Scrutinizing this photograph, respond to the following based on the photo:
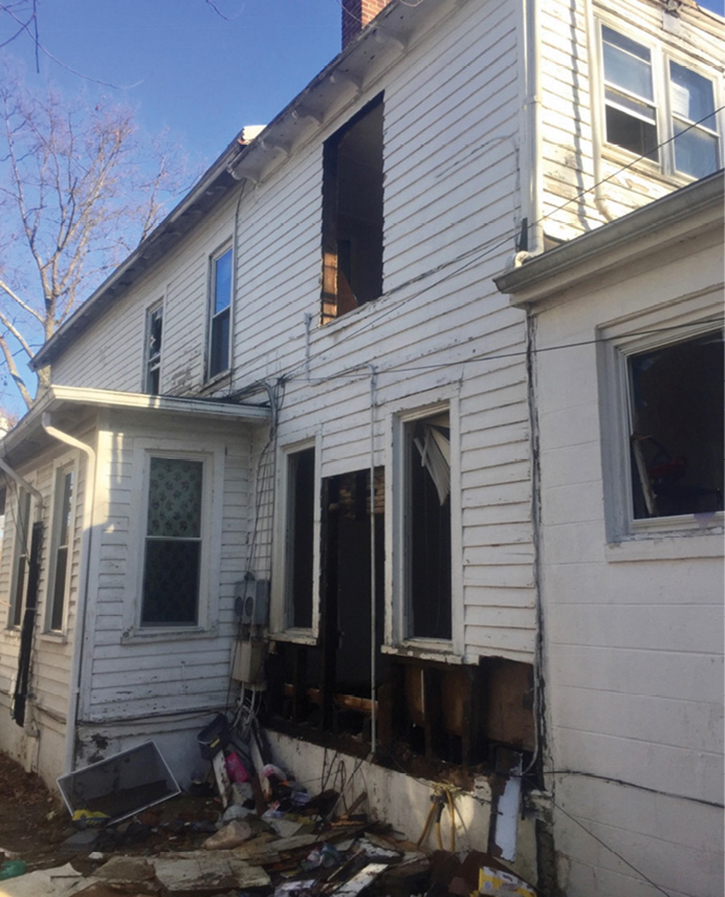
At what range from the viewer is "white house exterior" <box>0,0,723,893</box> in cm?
584

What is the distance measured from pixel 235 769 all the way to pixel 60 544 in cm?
377

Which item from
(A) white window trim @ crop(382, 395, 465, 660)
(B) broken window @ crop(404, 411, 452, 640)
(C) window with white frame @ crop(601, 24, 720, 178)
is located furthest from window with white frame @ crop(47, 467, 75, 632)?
(C) window with white frame @ crop(601, 24, 720, 178)

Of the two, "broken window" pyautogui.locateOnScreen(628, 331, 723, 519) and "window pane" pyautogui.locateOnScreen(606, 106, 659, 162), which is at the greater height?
"window pane" pyautogui.locateOnScreen(606, 106, 659, 162)

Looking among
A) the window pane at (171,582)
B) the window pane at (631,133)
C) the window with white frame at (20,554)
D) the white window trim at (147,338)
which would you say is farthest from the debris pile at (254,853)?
the white window trim at (147,338)

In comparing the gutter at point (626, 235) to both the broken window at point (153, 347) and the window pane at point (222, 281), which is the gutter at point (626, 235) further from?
the broken window at point (153, 347)

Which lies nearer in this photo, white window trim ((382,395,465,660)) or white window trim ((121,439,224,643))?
white window trim ((382,395,465,660))

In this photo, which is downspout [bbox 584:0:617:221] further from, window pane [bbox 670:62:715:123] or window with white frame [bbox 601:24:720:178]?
window pane [bbox 670:62:715:123]

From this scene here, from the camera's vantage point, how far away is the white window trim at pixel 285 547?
7945 mm

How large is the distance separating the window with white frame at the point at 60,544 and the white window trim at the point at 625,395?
6644 mm

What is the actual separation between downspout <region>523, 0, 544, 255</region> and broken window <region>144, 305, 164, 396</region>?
26.4 feet

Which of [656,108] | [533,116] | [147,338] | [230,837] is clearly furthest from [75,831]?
[656,108]

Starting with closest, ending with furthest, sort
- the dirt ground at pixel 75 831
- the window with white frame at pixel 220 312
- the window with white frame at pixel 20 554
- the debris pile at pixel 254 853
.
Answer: the debris pile at pixel 254 853 < the dirt ground at pixel 75 831 < the window with white frame at pixel 220 312 < the window with white frame at pixel 20 554

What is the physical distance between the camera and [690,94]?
25.0 ft

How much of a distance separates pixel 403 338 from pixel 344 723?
3.63 metres
